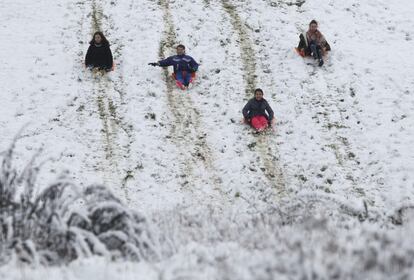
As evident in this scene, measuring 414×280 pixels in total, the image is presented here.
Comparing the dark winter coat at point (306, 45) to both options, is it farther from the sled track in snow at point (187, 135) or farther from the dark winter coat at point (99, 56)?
the dark winter coat at point (99, 56)

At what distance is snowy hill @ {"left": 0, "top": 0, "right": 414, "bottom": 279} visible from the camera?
8648 millimetres

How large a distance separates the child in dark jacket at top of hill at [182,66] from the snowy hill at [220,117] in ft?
0.87


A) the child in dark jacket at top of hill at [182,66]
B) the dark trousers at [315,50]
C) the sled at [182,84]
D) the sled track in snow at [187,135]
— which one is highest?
the dark trousers at [315,50]

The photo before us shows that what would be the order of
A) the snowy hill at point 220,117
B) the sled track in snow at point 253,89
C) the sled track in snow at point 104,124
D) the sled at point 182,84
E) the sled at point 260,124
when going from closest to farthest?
the snowy hill at point 220,117 → the sled track in snow at point 253,89 → the sled track in snow at point 104,124 → the sled at point 260,124 → the sled at point 182,84

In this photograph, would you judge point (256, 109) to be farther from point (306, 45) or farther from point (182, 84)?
point (306, 45)

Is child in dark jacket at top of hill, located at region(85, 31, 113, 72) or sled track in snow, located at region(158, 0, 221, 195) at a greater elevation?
child in dark jacket at top of hill, located at region(85, 31, 113, 72)

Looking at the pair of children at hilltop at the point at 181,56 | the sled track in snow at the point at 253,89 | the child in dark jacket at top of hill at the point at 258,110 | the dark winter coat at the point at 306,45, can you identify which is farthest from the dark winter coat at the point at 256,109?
the dark winter coat at the point at 306,45

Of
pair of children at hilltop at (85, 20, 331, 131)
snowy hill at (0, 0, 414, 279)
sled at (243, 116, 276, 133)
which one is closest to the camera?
snowy hill at (0, 0, 414, 279)

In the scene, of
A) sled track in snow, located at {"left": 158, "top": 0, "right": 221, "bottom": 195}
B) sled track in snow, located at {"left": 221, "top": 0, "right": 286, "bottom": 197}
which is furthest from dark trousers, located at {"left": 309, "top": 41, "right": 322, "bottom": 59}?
sled track in snow, located at {"left": 158, "top": 0, "right": 221, "bottom": 195}

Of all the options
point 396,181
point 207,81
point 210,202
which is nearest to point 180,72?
point 207,81

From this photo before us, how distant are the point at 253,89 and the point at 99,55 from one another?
426 centimetres

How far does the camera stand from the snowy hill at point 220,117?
8648 millimetres

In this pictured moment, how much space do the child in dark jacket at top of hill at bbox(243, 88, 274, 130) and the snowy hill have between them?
0.96 ft

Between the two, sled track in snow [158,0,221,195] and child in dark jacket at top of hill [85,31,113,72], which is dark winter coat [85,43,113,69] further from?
sled track in snow [158,0,221,195]
